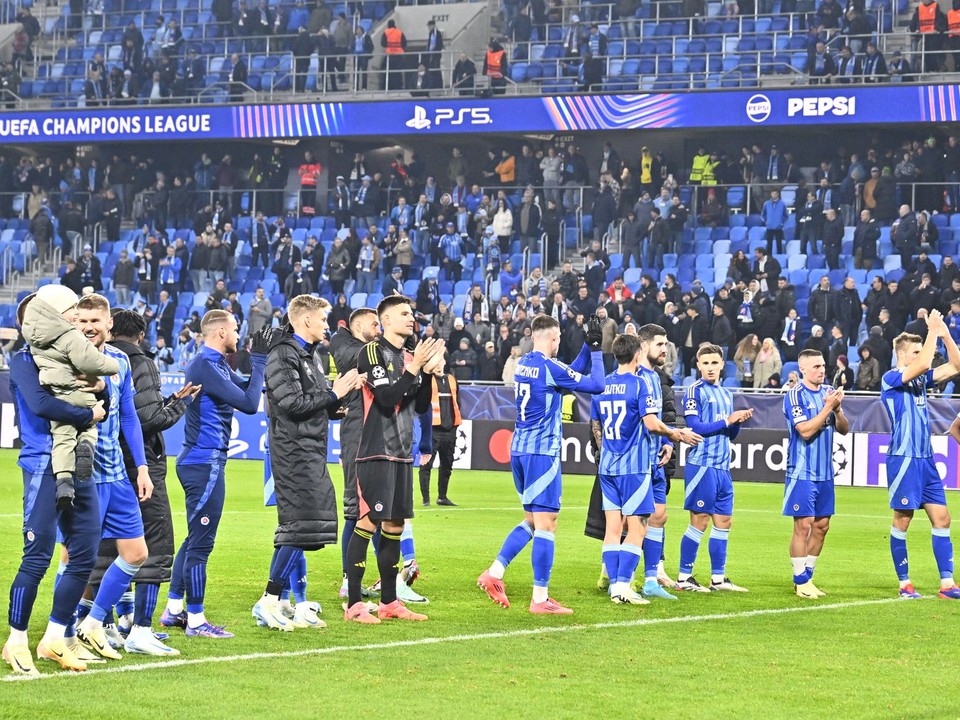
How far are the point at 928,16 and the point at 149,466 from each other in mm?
24308

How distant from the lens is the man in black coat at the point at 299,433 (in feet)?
30.1

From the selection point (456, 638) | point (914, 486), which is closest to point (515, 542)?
point (456, 638)

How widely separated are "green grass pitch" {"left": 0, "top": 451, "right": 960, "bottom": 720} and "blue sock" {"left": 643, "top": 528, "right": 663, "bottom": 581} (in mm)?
318

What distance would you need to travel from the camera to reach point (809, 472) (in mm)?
11836

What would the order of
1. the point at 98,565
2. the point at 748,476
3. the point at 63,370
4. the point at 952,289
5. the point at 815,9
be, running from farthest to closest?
the point at 815,9 < the point at 952,289 < the point at 748,476 < the point at 98,565 < the point at 63,370

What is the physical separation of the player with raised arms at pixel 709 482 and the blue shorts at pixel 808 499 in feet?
1.63

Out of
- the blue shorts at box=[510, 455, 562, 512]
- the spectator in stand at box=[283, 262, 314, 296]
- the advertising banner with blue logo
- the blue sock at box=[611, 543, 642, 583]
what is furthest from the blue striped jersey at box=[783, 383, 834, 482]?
the spectator in stand at box=[283, 262, 314, 296]

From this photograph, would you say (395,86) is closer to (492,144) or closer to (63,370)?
(492,144)

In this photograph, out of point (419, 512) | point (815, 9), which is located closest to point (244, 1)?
point (815, 9)

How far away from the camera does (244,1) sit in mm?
37719

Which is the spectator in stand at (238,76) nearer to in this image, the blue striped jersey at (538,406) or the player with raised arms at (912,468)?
the player with raised arms at (912,468)

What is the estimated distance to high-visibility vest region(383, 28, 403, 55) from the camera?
34.6 metres

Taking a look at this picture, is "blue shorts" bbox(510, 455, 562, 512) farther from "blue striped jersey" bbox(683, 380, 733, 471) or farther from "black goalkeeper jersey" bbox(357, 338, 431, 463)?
"blue striped jersey" bbox(683, 380, 733, 471)

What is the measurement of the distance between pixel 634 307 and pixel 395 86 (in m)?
10.8
